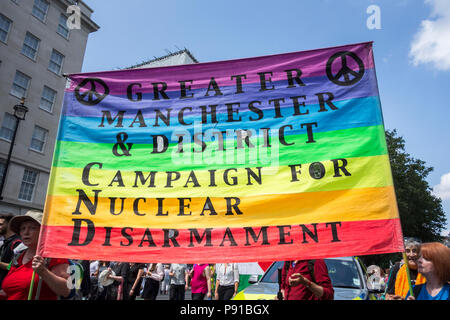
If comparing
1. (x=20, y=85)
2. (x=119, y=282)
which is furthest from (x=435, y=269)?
(x=20, y=85)

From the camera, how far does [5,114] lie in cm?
2273

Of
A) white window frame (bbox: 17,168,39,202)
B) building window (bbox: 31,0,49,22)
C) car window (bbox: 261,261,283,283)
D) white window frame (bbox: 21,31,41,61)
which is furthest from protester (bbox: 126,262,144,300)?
building window (bbox: 31,0,49,22)

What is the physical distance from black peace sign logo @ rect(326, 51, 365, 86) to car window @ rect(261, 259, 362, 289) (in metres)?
3.39

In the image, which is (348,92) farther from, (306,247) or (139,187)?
(139,187)

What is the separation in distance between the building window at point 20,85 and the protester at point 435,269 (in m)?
Answer: 27.3

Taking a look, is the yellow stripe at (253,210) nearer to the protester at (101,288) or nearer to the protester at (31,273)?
the protester at (31,273)

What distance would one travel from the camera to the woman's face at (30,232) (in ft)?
11.1

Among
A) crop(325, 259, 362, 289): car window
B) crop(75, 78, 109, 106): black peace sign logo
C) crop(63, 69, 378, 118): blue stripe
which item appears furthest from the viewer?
crop(325, 259, 362, 289): car window

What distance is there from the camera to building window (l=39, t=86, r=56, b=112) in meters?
25.8

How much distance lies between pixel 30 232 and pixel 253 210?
7.79ft

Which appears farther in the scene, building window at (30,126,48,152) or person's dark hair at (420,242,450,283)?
building window at (30,126,48,152)

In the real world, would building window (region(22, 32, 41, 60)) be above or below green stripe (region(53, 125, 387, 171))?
above

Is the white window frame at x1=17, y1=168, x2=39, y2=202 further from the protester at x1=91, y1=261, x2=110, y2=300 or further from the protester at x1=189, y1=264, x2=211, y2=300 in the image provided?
the protester at x1=189, y1=264, x2=211, y2=300

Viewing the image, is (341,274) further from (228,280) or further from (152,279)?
(152,279)
